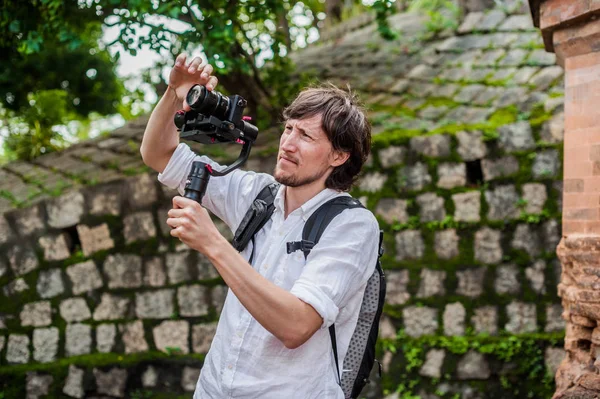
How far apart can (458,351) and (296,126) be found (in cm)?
299

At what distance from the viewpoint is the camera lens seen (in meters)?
2.19

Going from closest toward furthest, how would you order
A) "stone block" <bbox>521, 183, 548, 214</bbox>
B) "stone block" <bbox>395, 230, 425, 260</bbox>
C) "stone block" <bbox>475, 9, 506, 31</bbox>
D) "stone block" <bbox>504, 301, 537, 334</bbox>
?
"stone block" <bbox>504, 301, 537, 334</bbox> → "stone block" <bbox>521, 183, 548, 214</bbox> → "stone block" <bbox>395, 230, 425, 260</bbox> → "stone block" <bbox>475, 9, 506, 31</bbox>

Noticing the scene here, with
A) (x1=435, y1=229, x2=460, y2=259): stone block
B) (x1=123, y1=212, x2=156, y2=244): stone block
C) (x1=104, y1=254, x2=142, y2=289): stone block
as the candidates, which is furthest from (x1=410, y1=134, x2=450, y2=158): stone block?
(x1=104, y1=254, x2=142, y2=289): stone block

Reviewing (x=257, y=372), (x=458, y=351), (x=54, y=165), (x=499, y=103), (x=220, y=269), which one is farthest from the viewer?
(x=54, y=165)

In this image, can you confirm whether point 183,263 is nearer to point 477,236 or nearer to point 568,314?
point 477,236

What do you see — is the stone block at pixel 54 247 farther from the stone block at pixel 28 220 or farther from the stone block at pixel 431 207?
the stone block at pixel 431 207

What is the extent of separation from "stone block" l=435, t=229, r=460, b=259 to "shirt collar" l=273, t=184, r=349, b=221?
2.79m

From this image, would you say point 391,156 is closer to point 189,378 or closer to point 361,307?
point 189,378

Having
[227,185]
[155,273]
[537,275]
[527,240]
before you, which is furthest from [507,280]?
[227,185]

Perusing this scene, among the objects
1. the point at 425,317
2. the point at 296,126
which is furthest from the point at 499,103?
the point at 296,126

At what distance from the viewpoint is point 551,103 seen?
520cm

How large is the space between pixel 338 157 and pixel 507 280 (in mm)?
2897

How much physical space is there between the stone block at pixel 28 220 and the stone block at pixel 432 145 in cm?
308

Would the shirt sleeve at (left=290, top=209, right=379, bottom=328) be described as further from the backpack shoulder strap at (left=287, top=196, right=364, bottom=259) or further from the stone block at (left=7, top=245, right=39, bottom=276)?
the stone block at (left=7, top=245, right=39, bottom=276)
